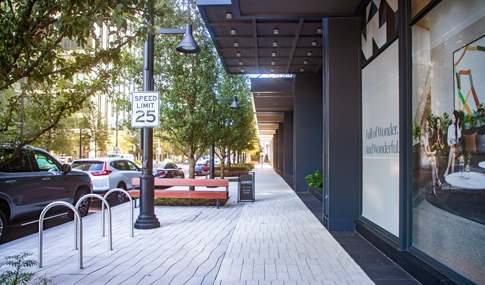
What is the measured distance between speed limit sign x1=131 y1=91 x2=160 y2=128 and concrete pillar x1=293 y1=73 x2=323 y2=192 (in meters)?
8.27

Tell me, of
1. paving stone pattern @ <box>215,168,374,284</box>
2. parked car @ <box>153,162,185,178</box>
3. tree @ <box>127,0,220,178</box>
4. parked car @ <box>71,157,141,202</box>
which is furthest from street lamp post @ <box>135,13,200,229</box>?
parked car @ <box>153,162,185,178</box>

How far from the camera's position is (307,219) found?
9.26 m

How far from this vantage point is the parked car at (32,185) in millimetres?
7168

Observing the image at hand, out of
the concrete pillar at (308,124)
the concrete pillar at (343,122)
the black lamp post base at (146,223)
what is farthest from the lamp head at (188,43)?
the concrete pillar at (308,124)

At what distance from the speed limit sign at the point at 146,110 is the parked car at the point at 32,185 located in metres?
2.22

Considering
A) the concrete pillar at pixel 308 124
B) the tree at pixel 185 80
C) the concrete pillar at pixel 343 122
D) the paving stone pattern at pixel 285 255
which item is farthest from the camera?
the concrete pillar at pixel 308 124

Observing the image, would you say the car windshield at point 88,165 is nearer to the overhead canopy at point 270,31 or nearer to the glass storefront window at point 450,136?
the overhead canopy at point 270,31

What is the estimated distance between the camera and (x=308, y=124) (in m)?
15.6

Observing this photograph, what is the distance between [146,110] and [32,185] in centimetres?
292

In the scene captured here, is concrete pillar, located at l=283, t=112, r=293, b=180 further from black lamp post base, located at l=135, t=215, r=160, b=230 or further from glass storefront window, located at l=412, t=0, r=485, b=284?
glass storefront window, located at l=412, t=0, r=485, b=284

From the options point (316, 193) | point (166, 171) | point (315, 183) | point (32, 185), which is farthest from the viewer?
point (166, 171)

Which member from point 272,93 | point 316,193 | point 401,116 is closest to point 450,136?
point 401,116

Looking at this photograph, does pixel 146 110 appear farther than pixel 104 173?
No

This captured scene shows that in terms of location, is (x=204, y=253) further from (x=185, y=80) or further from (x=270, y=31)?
(x=185, y=80)
